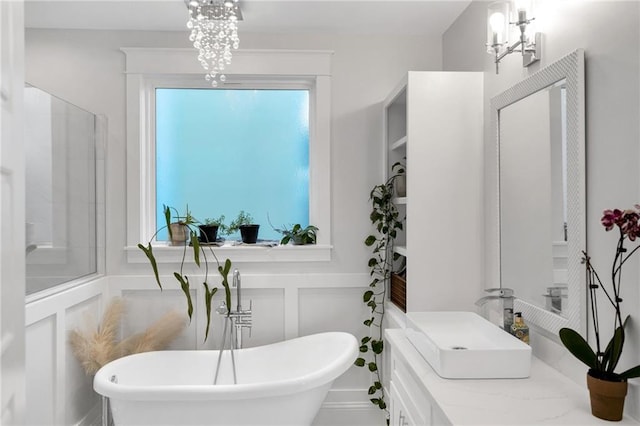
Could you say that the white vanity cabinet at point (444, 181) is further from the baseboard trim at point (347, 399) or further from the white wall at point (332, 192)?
the baseboard trim at point (347, 399)

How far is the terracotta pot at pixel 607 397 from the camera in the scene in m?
1.20

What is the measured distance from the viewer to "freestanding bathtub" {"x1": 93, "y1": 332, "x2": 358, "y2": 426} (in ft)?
6.75

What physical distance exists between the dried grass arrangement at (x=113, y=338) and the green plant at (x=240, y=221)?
0.63 m

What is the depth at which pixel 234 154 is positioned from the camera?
3076mm

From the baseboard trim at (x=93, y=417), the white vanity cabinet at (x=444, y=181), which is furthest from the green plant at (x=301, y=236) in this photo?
the baseboard trim at (x=93, y=417)

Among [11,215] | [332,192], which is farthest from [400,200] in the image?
[11,215]

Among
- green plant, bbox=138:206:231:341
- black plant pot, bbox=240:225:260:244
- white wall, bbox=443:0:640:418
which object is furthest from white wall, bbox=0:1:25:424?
black plant pot, bbox=240:225:260:244

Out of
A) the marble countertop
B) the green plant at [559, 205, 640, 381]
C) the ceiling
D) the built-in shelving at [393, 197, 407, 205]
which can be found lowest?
the marble countertop

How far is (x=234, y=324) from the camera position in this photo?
277 cm

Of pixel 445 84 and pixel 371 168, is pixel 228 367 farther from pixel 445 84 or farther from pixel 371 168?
pixel 445 84

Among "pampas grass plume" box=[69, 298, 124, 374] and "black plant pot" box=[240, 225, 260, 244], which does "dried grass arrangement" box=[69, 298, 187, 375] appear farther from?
"black plant pot" box=[240, 225, 260, 244]

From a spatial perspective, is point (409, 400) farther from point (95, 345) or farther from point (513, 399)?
point (95, 345)

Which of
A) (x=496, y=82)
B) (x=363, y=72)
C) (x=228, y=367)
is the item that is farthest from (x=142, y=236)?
(x=496, y=82)

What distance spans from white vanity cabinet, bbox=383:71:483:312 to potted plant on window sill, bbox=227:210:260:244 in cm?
109
